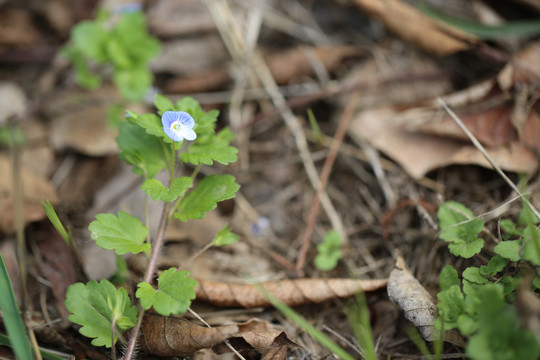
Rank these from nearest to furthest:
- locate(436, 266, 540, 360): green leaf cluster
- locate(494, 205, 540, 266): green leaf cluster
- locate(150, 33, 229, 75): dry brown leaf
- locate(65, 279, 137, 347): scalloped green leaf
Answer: locate(436, 266, 540, 360): green leaf cluster → locate(494, 205, 540, 266): green leaf cluster → locate(65, 279, 137, 347): scalloped green leaf → locate(150, 33, 229, 75): dry brown leaf

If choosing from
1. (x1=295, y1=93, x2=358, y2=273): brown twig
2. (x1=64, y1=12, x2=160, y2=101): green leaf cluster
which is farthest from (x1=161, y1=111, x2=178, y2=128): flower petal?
(x1=64, y1=12, x2=160, y2=101): green leaf cluster

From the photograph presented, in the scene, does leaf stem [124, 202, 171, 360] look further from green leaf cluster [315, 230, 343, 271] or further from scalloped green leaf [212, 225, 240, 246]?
green leaf cluster [315, 230, 343, 271]

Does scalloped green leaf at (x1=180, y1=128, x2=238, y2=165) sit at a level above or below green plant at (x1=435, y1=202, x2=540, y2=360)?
above

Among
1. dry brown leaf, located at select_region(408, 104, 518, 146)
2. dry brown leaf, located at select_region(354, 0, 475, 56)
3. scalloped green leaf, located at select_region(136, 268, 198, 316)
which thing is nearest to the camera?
scalloped green leaf, located at select_region(136, 268, 198, 316)

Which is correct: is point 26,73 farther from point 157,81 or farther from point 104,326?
point 104,326

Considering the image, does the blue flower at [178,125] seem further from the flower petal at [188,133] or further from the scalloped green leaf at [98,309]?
the scalloped green leaf at [98,309]

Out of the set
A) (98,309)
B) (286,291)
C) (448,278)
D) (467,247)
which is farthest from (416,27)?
(98,309)

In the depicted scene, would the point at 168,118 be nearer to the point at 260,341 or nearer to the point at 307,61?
the point at 260,341

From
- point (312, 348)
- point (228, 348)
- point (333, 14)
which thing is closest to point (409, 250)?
point (312, 348)
